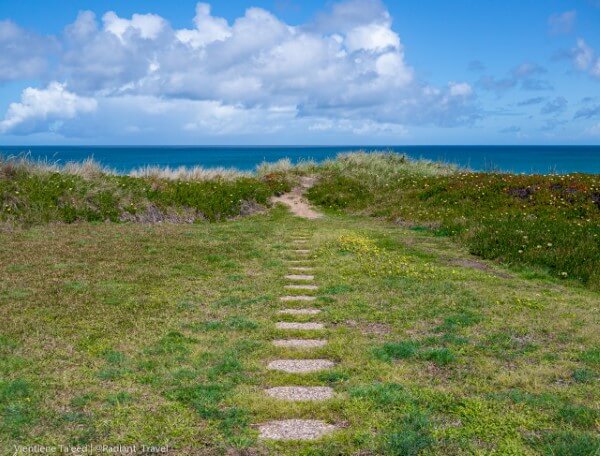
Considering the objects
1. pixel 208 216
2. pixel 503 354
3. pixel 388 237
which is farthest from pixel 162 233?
pixel 503 354

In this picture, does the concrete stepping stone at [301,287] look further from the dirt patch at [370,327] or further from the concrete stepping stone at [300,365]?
the concrete stepping stone at [300,365]

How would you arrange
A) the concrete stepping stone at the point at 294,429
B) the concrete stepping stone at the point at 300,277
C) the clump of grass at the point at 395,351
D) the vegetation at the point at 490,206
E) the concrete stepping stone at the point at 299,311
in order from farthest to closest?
the vegetation at the point at 490,206 < the concrete stepping stone at the point at 300,277 < the concrete stepping stone at the point at 299,311 < the clump of grass at the point at 395,351 < the concrete stepping stone at the point at 294,429

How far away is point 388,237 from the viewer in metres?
18.0

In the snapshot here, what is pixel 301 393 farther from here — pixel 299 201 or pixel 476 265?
pixel 299 201

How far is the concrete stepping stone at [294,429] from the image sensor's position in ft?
16.9

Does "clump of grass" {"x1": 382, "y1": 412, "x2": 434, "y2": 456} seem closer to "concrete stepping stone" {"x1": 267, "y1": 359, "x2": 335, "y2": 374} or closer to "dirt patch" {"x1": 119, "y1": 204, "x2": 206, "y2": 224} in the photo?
"concrete stepping stone" {"x1": 267, "y1": 359, "x2": 335, "y2": 374}

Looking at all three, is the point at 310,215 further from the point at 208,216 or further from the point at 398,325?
the point at 398,325

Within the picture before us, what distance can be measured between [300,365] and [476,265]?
820 cm

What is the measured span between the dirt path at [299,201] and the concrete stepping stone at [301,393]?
17.9 m

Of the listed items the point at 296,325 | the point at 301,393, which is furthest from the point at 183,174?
the point at 301,393

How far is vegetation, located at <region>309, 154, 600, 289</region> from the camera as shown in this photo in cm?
1442

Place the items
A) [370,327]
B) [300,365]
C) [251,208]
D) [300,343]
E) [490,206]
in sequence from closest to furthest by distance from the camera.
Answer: [300,365]
[300,343]
[370,327]
[490,206]
[251,208]

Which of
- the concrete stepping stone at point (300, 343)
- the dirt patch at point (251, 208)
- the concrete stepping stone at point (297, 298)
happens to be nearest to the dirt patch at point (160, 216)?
the dirt patch at point (251, 208)

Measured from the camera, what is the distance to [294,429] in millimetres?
5285
